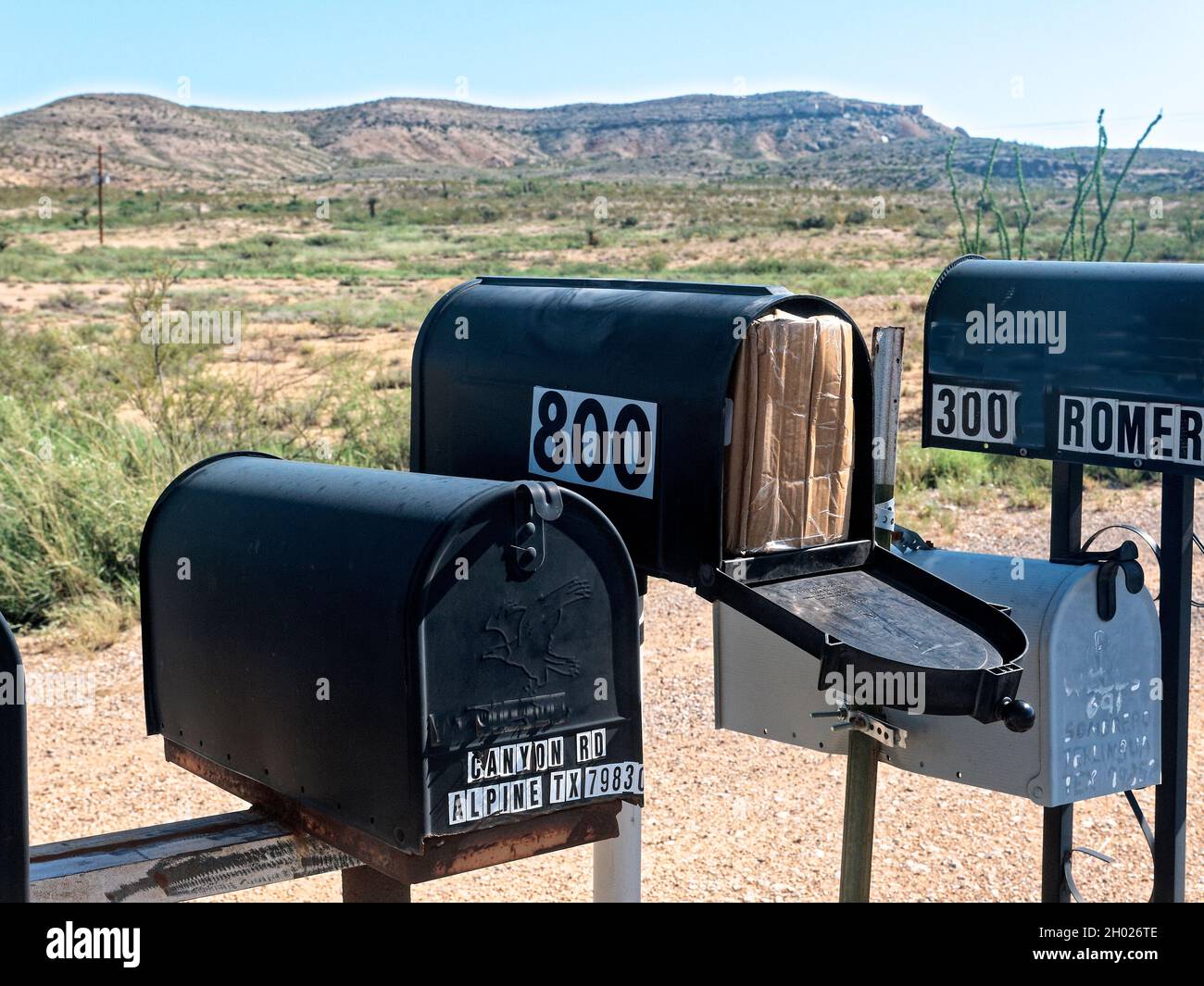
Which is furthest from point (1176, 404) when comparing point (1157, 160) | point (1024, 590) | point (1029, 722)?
point (1157, 160)

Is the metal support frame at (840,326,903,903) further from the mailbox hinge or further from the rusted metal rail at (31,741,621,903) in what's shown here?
the rusted metal rail at (31,741,621,903)

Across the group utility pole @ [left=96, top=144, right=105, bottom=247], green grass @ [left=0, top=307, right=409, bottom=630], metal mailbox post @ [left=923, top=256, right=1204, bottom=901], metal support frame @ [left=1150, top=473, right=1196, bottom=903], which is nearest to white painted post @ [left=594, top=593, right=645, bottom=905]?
metal mailbox post @ [left=923, top=256, right=1204, bottom=901]

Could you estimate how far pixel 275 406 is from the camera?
385 inches

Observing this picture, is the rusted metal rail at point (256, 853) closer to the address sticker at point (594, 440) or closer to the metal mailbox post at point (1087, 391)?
the address sticker at point (594, 440)

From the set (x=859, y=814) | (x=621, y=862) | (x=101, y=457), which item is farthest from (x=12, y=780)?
(x=101, y=457)

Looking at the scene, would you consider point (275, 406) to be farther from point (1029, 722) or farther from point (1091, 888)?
point (1029, 722)

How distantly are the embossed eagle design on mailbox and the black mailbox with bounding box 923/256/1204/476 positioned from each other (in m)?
1.58

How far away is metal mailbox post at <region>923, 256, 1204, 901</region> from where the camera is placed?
2865mm

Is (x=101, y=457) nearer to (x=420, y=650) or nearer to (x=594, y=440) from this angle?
(x=594, y=440)

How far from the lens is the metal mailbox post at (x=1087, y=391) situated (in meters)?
2.87

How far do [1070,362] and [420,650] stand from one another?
1.89 meters

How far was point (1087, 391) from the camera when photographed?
301 cm

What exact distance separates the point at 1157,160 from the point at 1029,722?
107 m

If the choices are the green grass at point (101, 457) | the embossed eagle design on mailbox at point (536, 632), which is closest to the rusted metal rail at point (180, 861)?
the embossed eagle design on mailbox at point (536, 632)
